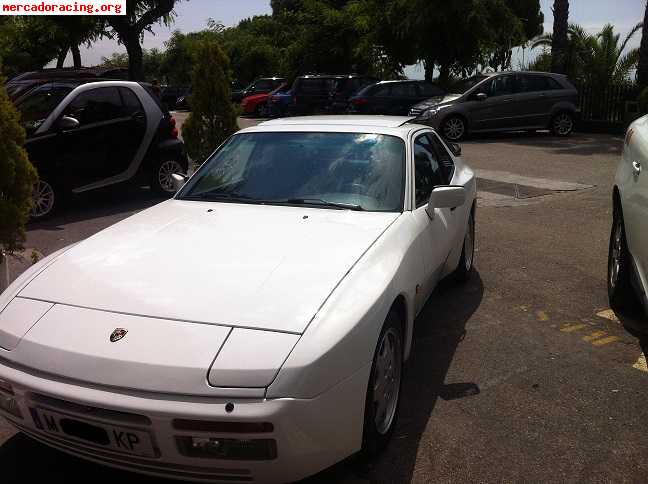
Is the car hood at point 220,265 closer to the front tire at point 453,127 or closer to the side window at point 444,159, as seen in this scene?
the side window at point 444,159

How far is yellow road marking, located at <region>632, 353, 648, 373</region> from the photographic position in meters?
3.79

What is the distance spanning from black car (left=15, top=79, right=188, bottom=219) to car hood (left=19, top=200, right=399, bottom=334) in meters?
4.86

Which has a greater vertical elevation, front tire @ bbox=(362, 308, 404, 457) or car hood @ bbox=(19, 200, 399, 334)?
car hood @ bbox=(19, 200, 399, 334)

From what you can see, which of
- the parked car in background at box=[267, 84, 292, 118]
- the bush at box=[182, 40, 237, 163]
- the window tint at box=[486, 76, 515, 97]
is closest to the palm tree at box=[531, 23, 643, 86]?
the window tint at box=[486, 76, 515, 97]

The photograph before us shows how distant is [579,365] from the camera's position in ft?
12.6

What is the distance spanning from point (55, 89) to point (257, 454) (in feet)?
24.7

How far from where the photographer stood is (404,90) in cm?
1772

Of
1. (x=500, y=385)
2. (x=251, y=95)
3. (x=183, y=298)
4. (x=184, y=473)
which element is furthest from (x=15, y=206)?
(x=251, y=95)

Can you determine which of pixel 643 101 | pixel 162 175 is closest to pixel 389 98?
pixel 643 101

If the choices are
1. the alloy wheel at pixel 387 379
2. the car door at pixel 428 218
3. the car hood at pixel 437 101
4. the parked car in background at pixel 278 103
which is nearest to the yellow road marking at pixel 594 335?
the car door at pixel 428 218

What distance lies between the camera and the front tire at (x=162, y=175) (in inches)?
358

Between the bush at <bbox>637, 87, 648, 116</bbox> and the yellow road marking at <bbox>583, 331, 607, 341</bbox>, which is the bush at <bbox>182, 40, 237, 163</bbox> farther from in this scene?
the bush at <bbox>637, 87, 648, 116</bbox>

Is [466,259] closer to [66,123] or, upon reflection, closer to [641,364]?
[641,364]

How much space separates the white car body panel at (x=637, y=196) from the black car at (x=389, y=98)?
13146 millimetres
